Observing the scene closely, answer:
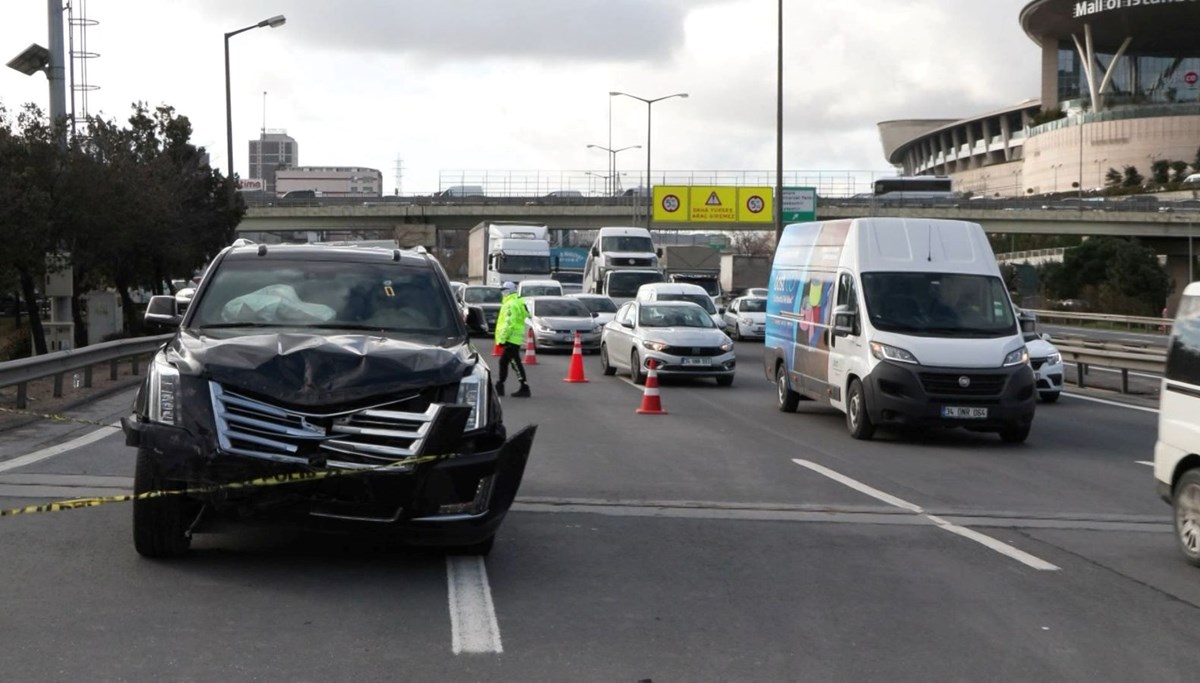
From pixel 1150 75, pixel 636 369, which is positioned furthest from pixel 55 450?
pixel 1150 75

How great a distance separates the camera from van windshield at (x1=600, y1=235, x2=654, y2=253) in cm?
4872

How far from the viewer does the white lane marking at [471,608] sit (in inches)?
233

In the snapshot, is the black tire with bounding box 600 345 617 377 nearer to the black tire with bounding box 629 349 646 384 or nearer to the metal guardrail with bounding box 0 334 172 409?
the black tire with bounding box 629 349 646 384

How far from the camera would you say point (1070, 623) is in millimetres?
6766

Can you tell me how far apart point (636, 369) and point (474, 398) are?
1674 centimetres

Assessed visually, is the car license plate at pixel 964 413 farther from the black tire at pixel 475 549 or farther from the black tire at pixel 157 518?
the black tire at pixel 157 518

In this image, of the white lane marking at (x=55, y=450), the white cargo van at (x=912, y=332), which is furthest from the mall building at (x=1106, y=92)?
the white lane marking at (x=55, y=450)

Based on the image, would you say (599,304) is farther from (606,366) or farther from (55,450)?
(55,450)

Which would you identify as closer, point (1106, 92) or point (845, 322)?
point (845, 322)

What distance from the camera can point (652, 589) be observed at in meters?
7.18

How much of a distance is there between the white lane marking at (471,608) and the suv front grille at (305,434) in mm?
725

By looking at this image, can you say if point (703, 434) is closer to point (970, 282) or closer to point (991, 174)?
point (970, 282)

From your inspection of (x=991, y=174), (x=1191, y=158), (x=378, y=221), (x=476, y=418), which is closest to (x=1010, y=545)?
(x=476, y=418)

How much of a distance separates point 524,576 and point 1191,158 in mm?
115047
